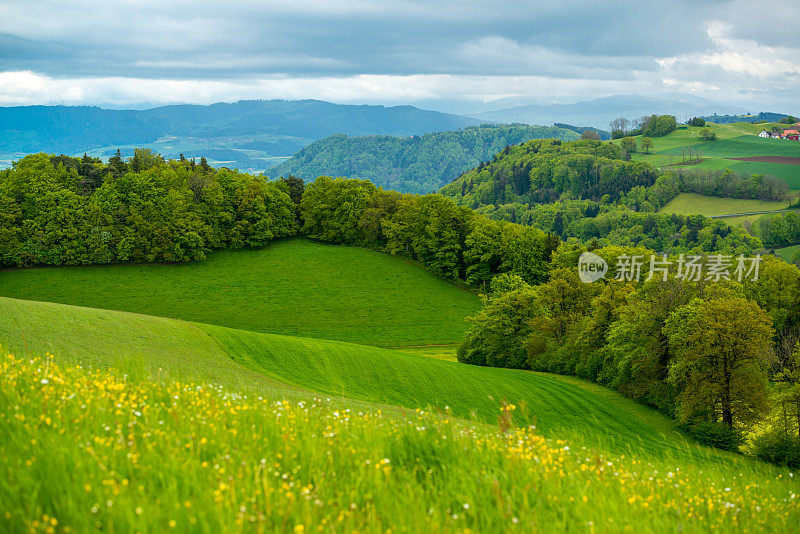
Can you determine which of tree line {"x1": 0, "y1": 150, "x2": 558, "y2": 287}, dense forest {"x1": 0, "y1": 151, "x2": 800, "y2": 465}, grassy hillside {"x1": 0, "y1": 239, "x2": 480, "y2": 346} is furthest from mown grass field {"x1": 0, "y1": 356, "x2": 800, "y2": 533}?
tree line {"x1": 0, "y1": 150, "x2": 558, "y2": 287}

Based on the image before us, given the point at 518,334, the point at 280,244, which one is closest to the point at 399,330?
the point at 518,334

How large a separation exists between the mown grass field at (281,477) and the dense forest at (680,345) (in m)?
35.3

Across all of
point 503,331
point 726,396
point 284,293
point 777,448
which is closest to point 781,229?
point 503,331

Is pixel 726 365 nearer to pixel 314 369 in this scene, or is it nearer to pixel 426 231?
pixel 314 369

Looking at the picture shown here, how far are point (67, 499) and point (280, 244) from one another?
10406 centimetres

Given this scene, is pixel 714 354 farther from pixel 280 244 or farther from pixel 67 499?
pixel 280 244

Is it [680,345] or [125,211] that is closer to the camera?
[680,345]

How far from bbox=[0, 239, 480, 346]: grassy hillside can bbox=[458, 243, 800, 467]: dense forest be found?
17822 millimetres

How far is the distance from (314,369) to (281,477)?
24.7m

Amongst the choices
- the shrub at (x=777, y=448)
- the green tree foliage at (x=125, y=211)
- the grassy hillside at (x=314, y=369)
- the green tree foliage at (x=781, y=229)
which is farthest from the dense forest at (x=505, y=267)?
the green tree foliage at (x=781, y=229)

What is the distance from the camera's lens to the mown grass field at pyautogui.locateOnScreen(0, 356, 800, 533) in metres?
4.92

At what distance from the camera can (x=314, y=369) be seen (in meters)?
30.4

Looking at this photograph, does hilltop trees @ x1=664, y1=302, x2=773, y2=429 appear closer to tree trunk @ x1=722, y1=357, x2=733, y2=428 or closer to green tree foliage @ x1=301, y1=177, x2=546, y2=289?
tree trunk @ x1=722, y1=357, x2=733, y2=428

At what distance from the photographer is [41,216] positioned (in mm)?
87750
